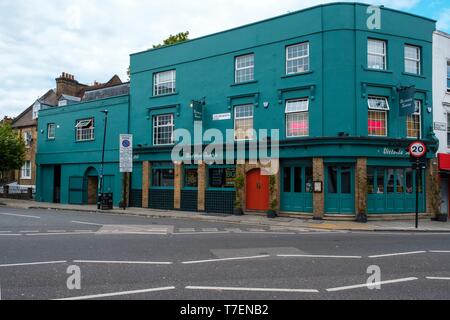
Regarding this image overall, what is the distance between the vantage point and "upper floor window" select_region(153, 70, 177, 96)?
25.4 meters

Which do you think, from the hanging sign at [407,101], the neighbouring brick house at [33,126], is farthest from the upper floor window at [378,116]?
the neighbouring brick house at [33,126]

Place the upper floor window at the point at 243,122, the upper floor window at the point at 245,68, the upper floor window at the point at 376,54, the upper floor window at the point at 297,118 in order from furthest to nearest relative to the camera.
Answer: the upper floor window at the point at 245,68
the upper floor window at the point at 243,122
the upper floor window at the point at 297,118
the upper floor window at the point at 376,54

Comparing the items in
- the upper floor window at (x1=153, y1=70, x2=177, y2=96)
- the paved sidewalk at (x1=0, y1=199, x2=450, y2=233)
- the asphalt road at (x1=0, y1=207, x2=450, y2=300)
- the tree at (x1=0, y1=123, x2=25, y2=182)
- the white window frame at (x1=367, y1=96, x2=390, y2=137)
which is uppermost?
the upper floor window at (x1=153, y1=70, x2=177, y2=96)

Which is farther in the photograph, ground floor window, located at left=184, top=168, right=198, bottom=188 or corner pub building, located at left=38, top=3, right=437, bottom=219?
ground floor window, located at left=184, top=168, right=198, bottom=188

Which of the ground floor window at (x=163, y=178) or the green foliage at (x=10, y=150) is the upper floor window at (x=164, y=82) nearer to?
the ground floor window at (x=163, y=178)

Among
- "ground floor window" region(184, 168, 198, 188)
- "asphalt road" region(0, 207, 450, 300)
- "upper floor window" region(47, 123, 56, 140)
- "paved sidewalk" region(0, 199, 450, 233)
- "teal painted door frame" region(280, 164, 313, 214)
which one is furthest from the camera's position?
"upper floor window" region(47, 123, 56, 140)

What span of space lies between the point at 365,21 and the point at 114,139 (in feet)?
59.6

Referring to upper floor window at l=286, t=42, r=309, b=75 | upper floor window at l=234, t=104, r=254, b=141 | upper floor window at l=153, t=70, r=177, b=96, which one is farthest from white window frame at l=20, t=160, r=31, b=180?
upper floor window at l=286, t=42, r=309, b=75

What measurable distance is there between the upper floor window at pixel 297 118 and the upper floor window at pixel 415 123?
5516mm

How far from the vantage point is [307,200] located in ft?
65.1

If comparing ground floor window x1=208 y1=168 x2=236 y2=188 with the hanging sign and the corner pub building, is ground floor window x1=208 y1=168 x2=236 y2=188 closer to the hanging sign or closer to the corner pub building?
the corner pub building

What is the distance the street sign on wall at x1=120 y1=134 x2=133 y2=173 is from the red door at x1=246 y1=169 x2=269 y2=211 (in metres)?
7.83

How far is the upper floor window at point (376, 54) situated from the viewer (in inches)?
790

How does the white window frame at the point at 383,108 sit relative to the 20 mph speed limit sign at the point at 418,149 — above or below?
above
